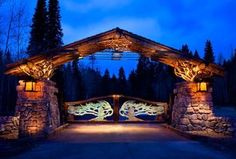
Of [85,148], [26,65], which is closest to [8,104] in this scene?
[26,65]

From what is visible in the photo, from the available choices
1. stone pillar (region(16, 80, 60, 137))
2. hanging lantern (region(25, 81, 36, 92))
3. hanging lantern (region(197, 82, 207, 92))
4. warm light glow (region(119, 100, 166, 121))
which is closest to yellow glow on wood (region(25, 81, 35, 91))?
hanging lantern (region(25, 81, 36, 92))

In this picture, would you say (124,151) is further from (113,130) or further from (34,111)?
(113,130)

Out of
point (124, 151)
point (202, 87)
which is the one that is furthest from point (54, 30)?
point (124, 151)

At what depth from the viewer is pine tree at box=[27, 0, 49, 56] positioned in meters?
32.0

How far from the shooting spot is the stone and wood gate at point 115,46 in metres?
11.9

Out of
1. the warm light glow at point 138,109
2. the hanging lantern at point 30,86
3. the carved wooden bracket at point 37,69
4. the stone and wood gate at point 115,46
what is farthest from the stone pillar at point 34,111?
the warm light glow at point 138,109

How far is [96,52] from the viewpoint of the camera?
15.3 metres

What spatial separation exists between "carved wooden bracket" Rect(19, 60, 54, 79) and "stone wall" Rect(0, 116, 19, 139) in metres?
1.70

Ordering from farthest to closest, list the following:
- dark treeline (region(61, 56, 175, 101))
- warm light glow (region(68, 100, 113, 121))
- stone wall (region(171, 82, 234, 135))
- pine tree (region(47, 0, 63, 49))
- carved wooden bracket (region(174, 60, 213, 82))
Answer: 1. dark treeline (region(61, 56, 175, 101))
2. pine tree (region(47, 0, 63, 49))
3. warm light glow (region(68, 100, 113, 121))
4. carved wooden bracket (region(174, 60, 213, 82))
5. stone wall (region(171, 82, 234, 135))

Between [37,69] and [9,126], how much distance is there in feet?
7.63

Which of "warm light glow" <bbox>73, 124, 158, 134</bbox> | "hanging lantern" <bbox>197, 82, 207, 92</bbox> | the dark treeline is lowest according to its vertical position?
"warm light glow" <bbox>73, 124, 158, 134</bbox>

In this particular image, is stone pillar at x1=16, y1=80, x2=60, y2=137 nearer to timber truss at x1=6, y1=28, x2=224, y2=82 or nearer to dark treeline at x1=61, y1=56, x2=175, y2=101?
timber truss at x1=6, y1=28, x2=224, y2=82

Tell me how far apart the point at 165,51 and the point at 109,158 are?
257 inches

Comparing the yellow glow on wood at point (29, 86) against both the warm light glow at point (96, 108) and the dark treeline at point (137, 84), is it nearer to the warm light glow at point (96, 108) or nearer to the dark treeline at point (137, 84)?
the warm light glow at point (96, 108)
